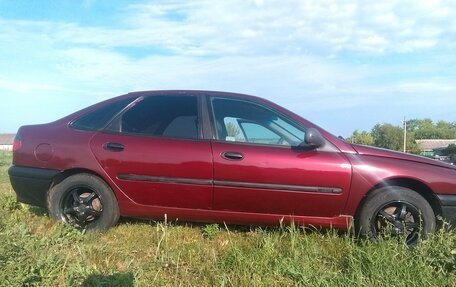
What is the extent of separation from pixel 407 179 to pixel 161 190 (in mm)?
2416

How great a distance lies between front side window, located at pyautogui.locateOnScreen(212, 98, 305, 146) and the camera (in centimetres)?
448

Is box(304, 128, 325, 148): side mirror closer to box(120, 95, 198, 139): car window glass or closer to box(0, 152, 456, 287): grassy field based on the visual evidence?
box(0, 152, 456, 287): grassy field

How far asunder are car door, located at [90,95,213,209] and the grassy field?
0.38 metres

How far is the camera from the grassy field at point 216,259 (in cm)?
331

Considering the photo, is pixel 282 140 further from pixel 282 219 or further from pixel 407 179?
pixel 407 179

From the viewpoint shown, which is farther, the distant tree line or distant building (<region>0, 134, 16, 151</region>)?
distant building (<region>0, 134, 16, 151</region>)

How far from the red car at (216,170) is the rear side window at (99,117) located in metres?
0.01

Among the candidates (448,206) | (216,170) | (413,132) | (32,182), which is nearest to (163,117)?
(216,170)

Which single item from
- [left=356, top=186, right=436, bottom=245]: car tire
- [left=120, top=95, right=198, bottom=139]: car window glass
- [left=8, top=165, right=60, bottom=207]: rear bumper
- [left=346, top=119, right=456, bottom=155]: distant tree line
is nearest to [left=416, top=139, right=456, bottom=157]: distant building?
[left=346, top=119, right=456, bottom=155]: distant tree line

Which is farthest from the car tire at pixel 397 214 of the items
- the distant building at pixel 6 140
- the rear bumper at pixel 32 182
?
the distant building at pixel 6 140

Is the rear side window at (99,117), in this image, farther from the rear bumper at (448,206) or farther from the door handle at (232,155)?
the rear bumper at (448,206)

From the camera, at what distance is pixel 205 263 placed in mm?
3715

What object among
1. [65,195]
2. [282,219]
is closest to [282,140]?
[282,219]

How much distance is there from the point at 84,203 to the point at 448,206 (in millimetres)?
3604
